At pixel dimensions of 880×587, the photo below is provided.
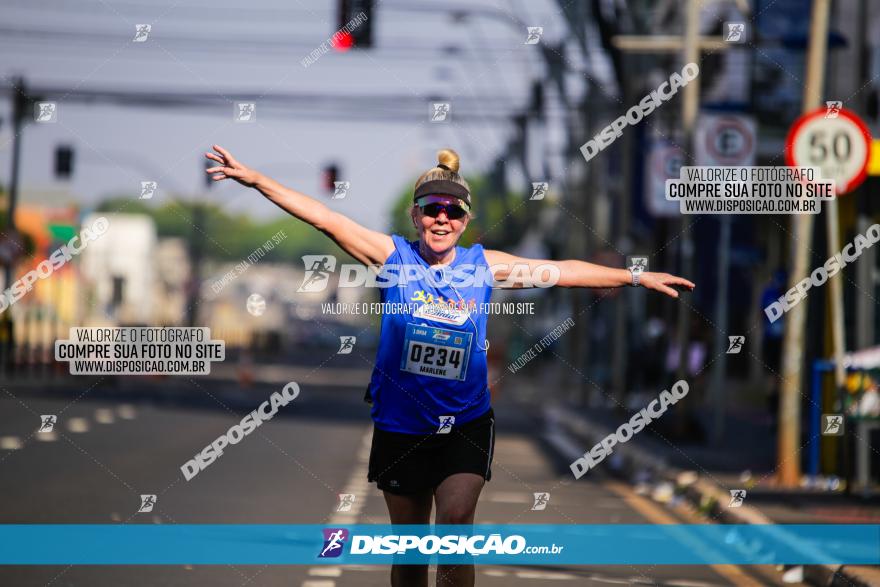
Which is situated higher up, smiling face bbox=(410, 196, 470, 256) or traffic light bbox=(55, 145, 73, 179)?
traffic light bbox=(55, 145, 73, 179)

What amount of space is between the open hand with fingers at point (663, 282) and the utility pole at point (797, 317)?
10.0m

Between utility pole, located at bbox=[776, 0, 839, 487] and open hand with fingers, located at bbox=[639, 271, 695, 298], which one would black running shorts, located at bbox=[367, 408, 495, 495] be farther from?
utility pole, located at bbox=[776, 0, 839, 487]

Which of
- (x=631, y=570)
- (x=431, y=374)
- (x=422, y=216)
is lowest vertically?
(x=631, y=570)

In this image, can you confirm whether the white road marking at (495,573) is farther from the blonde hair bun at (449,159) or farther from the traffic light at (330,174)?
the traffic light at (330,174)

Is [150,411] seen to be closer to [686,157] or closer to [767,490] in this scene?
[686,157]

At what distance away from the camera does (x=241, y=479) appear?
17.4 m

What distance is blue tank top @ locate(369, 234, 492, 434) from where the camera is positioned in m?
7.42

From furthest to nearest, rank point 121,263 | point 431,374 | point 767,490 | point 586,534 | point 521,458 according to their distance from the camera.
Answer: point 121,263, point 521,458, point 767,490, point 586,534, point 431,374

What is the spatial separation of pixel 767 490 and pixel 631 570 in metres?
5.56

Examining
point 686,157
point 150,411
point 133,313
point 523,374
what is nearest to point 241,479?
point 686,157

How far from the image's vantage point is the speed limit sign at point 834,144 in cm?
1538

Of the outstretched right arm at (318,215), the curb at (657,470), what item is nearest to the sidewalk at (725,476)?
the curb at (657,470)

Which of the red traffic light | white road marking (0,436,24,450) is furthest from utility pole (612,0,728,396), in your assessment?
white road marking (0,436,24,450)

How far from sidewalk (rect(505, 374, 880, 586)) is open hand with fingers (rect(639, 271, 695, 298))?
3.23 meters
